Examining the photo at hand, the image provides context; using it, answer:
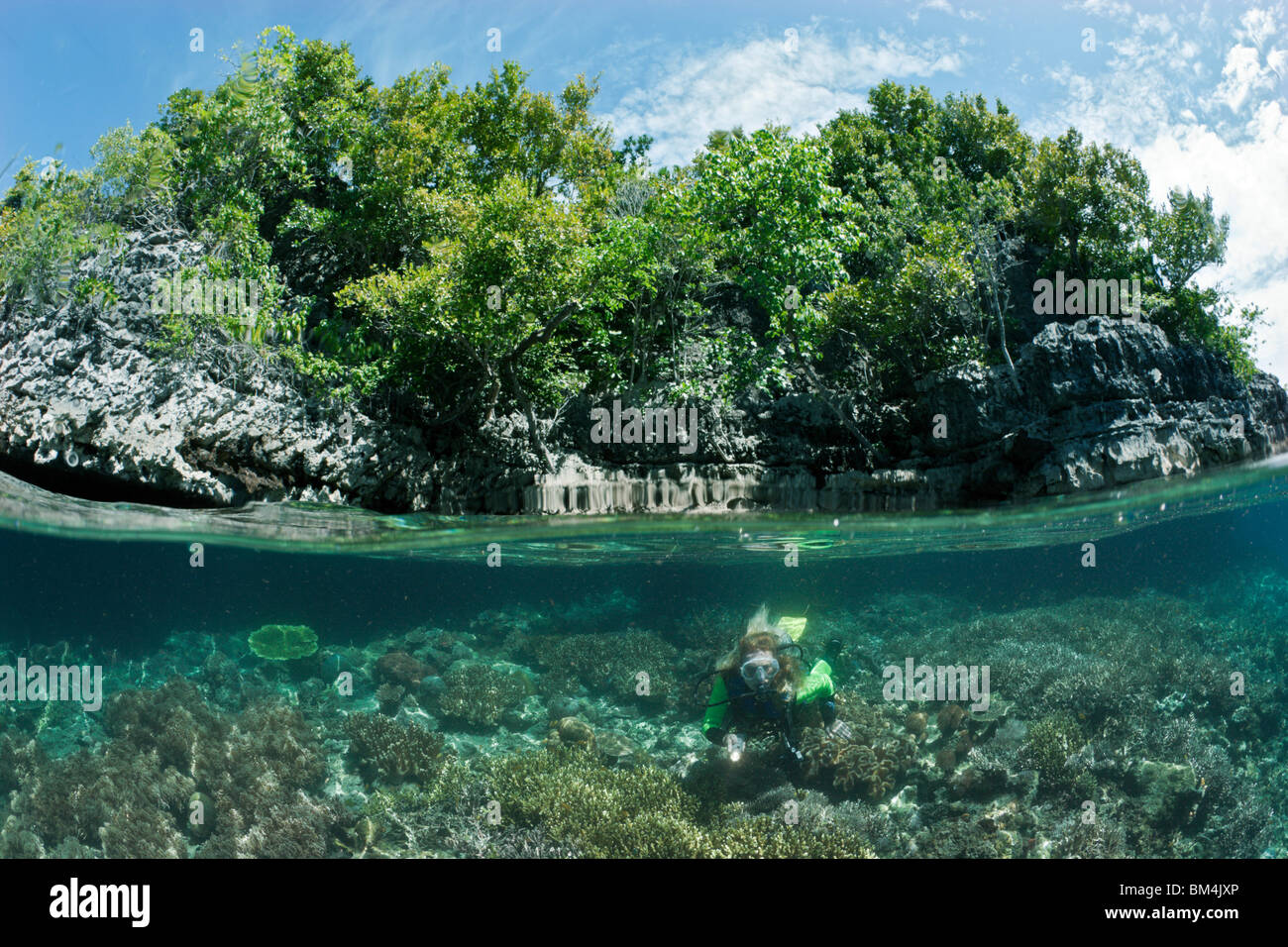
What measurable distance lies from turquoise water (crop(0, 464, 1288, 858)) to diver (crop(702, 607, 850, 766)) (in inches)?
7.8

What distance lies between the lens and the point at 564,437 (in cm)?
1550

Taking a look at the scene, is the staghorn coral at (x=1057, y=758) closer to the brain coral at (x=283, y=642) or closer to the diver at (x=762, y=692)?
the diver at (x=762, y=692)

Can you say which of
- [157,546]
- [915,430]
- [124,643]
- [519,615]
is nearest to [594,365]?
[915,430]

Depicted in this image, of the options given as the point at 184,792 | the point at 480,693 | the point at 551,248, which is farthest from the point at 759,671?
the point at 184,792

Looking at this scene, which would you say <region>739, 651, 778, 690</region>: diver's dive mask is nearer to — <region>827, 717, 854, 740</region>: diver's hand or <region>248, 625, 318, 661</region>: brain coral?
<region>827, 717, 854, 740</region>: diver's hand

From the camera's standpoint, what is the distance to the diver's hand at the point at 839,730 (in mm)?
11305

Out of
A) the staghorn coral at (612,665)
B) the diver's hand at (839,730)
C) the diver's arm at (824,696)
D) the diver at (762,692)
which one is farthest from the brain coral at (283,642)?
the diver's hand at (839,730)

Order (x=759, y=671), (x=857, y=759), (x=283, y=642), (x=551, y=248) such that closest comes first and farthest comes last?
(x=759, y=671) → (x=857, y=759) → (x=551, y=248) → (x=283, y=642)

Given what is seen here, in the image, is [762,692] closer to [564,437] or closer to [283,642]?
[564,437]

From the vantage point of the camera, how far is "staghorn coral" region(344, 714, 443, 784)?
468 inches

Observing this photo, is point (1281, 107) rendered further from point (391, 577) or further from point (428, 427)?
point (391, 577)

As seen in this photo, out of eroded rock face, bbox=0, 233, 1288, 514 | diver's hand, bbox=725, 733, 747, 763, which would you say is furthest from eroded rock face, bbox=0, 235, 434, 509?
diver's hand, bbox=725, 733, 747, 763

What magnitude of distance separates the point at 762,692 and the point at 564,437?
23.5 ft

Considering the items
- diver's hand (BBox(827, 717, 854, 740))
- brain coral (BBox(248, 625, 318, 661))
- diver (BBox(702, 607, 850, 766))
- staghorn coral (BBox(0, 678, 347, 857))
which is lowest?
staghorn coral (BBox(0, 678, 347, 857))
